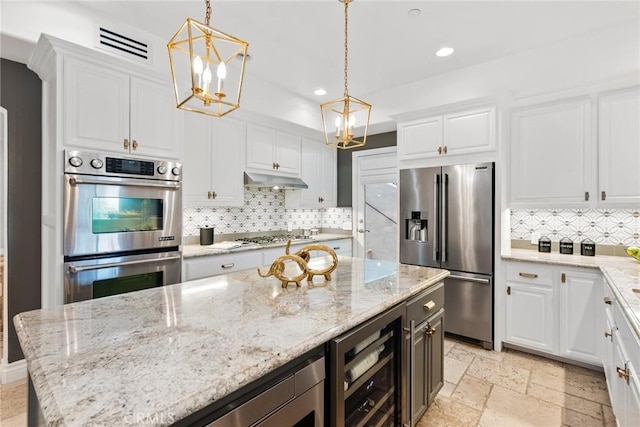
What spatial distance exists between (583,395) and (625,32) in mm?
2986

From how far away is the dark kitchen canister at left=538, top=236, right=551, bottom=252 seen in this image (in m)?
3.29

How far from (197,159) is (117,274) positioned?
1.35m

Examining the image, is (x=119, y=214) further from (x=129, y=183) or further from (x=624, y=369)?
(x=624, y=369)

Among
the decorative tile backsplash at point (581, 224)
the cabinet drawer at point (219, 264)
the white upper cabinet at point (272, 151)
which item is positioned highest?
the white upper cabinet at point (272, 151)

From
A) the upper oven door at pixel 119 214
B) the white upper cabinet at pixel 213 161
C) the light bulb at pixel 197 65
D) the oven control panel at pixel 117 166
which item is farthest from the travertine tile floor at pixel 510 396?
the light bulb at pixel 197 65

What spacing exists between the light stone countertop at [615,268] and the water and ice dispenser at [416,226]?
31.4 inches

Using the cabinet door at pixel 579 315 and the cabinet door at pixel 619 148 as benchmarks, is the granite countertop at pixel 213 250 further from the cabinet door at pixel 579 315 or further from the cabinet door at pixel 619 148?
the cabinet door at pixel 619 148

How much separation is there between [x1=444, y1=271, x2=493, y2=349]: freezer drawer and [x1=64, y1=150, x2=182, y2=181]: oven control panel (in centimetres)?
294

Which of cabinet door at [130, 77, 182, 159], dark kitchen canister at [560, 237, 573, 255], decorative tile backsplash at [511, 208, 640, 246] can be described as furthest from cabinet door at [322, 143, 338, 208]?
dark kitchen canister at [560, 237, 573, 255]

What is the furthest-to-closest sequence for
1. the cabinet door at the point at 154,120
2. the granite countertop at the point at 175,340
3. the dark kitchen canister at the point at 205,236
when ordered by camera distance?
the dark kitchen canister at the point at 205,236
the cabinet door at the point at 154,120
the granite countertop at the point at 175,340

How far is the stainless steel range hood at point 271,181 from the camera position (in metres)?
3.73

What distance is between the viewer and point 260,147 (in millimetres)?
3939

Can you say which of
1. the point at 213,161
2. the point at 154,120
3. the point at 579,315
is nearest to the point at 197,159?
the point at 213,161

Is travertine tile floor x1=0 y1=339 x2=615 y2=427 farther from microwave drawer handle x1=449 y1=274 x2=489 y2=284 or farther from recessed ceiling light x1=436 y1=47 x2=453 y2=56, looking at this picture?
recessed ceiling light x1=436 y1=47 x2=453 y2=56
